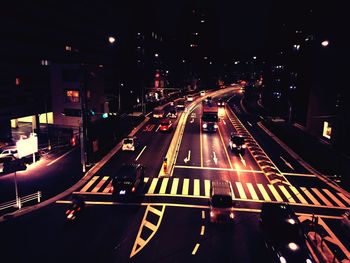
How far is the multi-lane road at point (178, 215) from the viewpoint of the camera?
16469 millimetres

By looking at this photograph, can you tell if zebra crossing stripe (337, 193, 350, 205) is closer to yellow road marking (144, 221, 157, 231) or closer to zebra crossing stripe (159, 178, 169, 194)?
zebra crossing stripe (159, 178, 169, 194)

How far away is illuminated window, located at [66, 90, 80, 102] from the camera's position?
5541 cm

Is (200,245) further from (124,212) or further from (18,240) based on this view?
(18,240)

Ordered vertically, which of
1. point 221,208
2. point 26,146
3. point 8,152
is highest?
point 26,146

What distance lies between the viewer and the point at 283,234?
54.2 ft

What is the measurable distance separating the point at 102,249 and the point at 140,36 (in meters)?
97.0

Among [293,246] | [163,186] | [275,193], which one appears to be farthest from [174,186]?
[293,246]

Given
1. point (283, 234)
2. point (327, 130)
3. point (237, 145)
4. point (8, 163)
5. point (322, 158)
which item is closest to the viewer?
point (283, 234)

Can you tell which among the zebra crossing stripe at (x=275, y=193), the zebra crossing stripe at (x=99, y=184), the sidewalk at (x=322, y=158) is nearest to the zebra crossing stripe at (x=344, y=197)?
the sidewalk at (x=322, y=158)

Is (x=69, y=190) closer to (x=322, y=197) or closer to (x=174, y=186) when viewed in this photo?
(x=174, y=186)

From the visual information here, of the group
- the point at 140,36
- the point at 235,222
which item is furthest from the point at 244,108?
the point at 235,222

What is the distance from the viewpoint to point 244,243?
57.3 ft

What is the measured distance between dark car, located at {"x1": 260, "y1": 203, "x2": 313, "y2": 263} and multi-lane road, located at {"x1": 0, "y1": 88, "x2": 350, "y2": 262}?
909 mm

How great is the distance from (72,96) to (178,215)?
1651 inches
